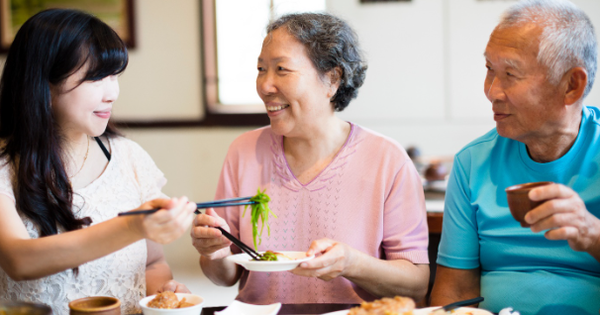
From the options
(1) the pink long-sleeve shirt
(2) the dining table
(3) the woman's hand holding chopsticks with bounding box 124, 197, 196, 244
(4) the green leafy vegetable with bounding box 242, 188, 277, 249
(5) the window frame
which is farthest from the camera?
(5) the window frame

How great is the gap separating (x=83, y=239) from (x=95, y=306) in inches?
9.7

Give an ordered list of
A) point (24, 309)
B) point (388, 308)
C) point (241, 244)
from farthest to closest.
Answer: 1. point (241, 244)
2. point (388, 308)
3. point (24, 309)

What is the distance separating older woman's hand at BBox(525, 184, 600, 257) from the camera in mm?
1285

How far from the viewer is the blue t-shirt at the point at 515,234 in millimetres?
1591

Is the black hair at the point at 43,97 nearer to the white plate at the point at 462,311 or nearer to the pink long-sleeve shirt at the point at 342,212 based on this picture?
the pink long-sleeve shirt at the point at 342,212

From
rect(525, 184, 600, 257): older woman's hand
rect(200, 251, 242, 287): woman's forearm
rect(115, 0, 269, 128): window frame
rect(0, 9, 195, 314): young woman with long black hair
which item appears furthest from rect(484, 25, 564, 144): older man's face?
rect(115, 0, 269, 128): window frame

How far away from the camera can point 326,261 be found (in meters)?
1.55

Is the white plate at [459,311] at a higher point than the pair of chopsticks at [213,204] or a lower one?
lower

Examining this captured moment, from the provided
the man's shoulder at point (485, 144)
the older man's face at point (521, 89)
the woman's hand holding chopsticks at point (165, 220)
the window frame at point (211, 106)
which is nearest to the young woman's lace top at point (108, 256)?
the woman's hand holding chopsticks at point (165, 220)

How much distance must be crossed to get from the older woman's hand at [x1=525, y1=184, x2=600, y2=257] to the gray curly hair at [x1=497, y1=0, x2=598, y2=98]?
423 mm

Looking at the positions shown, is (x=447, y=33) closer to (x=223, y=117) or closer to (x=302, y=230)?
(x=223, y=117)

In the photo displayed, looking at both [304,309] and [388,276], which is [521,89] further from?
[304,309]

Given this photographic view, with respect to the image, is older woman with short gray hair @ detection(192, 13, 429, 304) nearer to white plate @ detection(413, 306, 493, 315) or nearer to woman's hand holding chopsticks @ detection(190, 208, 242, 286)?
woman's hand holding chopsticks @ detection(190, 208, 242, 286)

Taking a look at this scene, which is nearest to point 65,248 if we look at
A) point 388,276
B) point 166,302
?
point 166,302
